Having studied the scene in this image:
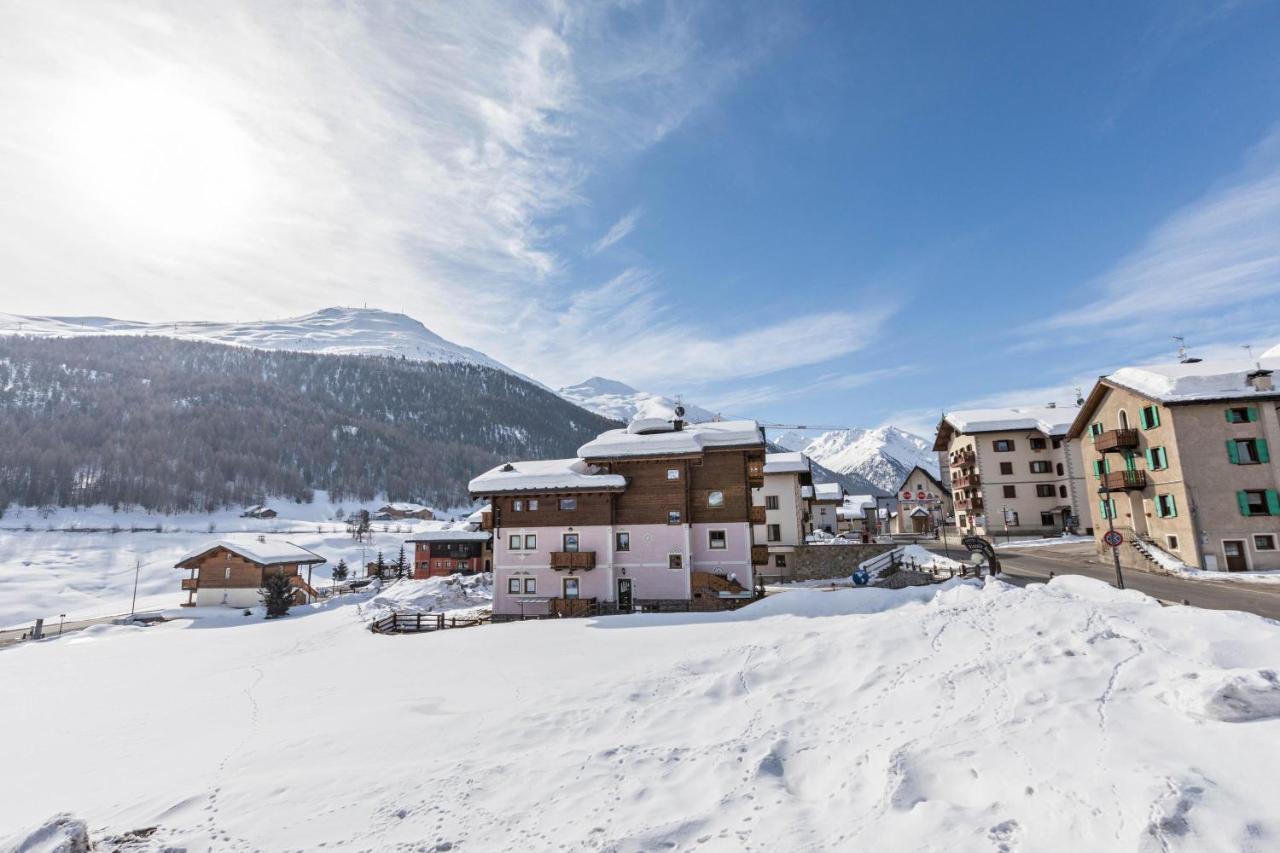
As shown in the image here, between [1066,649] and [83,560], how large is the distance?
4975 inches

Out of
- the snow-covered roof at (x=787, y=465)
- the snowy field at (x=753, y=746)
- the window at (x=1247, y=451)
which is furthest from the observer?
the snow-covered roof at (x=787, y=465)

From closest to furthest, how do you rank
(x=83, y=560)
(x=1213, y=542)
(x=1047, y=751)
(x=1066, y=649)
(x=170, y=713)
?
(x=1047, y=751) < (x=1066, y=649) < (x=170, y=713) < (x=1213, y=542) < (x=83, y=560)

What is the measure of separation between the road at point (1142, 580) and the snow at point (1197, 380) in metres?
10.7

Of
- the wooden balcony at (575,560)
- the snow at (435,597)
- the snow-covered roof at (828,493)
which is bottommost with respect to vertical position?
the snow at (435,597)

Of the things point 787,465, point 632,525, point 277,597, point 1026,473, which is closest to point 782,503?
point 787,465

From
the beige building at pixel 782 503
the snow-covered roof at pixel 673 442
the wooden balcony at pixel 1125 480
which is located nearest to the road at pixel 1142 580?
the wooden balcony at pixel 1125 480

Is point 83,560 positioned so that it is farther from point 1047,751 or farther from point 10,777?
point 1047,751

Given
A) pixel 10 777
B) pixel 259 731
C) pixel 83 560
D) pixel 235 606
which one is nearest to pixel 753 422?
pixel 259 731

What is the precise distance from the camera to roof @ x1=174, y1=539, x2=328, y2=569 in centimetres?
5641

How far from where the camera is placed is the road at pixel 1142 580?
23.9 meters

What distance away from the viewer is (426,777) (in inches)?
427

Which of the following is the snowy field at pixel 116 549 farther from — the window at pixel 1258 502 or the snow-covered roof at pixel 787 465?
the window at pixel 1258 502

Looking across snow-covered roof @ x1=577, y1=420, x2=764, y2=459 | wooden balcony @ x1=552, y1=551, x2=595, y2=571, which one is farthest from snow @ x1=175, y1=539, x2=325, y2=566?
snow-covered roof @ x1=577, y1=420, x2=764, y2=459

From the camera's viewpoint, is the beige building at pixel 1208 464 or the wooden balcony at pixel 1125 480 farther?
the wooden balcony at pixel 1125 480
